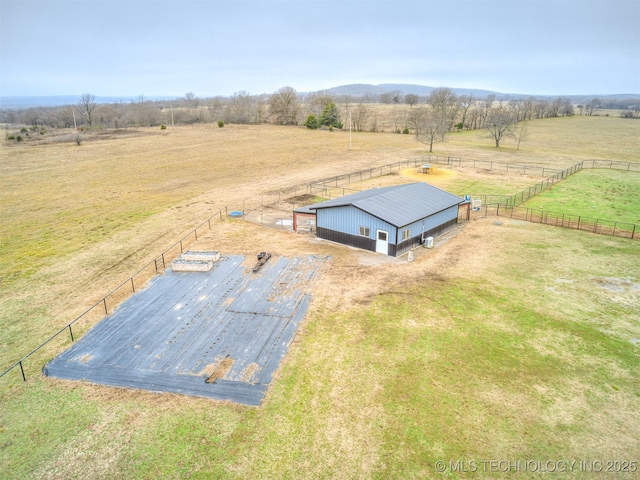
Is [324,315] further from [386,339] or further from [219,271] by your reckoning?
[219,271]

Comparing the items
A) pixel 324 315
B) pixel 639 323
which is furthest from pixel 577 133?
pixel 324 315

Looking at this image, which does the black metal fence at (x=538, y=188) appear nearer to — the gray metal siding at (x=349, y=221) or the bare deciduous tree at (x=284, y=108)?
the gray metal siding at (x=349, y=221)

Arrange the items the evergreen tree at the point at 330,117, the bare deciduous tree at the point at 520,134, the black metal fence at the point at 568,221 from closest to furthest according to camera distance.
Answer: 1. the black metal fence at the point at 568,221
2. the bare deciduous tree at the point at 520,134
3. the evergreen tree at the point at 330,117

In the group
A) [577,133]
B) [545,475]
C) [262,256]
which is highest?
[577,133]

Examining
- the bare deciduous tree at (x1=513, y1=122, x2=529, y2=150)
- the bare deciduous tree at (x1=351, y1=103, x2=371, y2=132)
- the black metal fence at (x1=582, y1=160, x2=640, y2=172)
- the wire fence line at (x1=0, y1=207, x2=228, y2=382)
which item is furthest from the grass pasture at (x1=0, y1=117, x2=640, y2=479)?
the bare deciduous tree at (x1=351, y1=103, x2=371, y2=132)

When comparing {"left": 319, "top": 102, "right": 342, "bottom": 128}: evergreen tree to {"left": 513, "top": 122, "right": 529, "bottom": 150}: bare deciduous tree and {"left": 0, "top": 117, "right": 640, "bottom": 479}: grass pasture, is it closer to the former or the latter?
{"left": 513, "top": 122, "right": 529, "bottom": 150}: bare deciduous tree

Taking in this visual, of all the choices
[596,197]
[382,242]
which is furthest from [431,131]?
[382,242]

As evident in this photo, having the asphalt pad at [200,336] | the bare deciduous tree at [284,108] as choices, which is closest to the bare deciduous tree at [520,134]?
the bare deciduous tree at [284,108]
